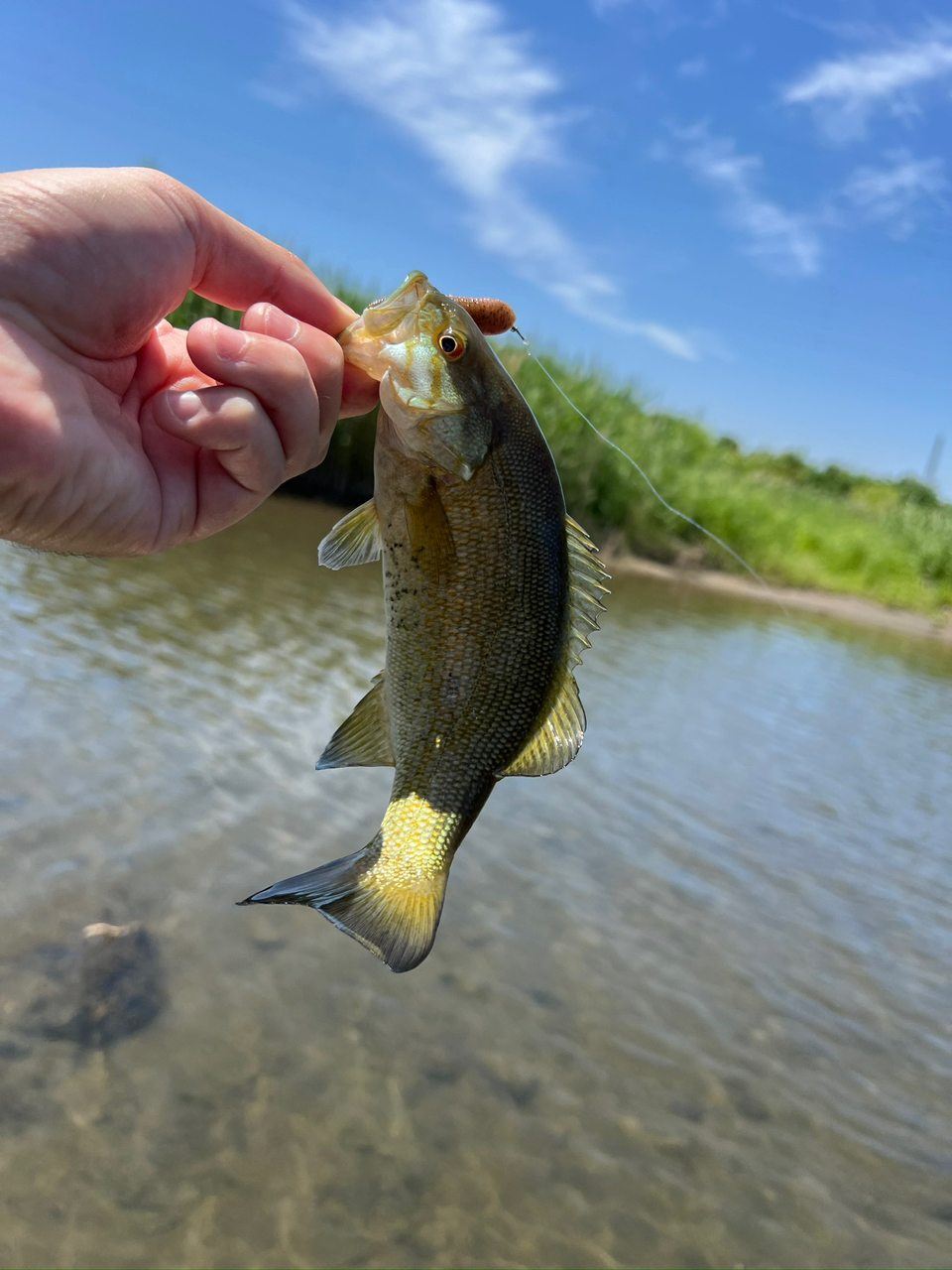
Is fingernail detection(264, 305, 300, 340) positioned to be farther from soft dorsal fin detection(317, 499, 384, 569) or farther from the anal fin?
the anal fin

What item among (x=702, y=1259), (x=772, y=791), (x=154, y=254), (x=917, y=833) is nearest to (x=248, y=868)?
(x=702, y=1259)

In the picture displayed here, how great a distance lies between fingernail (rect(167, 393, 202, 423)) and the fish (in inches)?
15.4

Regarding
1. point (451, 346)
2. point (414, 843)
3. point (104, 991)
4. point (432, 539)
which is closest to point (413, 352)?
point (451, 346)

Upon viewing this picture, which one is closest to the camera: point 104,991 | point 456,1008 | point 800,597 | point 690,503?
point 104,991

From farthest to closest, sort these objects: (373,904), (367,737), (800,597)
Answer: (800,597)
(367,737)
(373,904)

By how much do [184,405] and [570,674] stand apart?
104 centimetres

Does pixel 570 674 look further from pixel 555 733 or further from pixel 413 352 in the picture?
pixel 413 352

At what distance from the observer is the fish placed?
2.05 meters

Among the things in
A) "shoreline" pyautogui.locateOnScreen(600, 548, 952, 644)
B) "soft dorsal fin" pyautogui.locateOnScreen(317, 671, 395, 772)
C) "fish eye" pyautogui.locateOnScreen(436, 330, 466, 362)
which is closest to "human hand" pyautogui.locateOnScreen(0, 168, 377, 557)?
"fish eye" pyautogui.locateOnScreen(436, 330, 466, 362)

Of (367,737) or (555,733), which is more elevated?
(555,733)

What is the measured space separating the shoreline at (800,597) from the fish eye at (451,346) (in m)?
20.6

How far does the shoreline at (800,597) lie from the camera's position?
24078 millimetres

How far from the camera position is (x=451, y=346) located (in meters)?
2.07

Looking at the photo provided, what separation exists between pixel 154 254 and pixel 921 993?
20.1 ft
